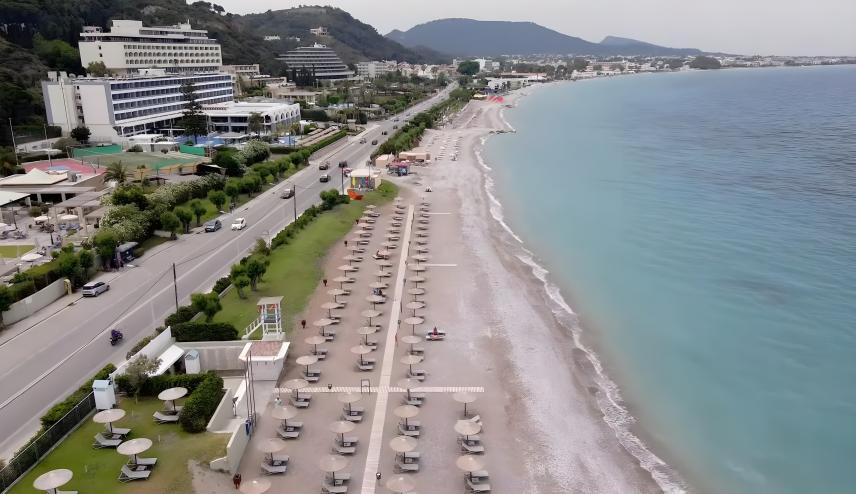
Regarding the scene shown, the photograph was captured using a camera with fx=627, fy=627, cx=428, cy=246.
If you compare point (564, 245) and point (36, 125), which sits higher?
point (36, 125)

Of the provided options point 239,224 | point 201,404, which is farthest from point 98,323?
point 239,224

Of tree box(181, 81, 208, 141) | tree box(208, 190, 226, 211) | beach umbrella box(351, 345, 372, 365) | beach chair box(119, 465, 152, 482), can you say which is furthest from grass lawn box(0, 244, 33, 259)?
tree box(181, 81, 208, 141)

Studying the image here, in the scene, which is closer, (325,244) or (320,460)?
(320,460)

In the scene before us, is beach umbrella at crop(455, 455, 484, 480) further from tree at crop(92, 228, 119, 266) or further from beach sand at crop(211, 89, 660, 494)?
tree at crop(92, 228, 119, 266)

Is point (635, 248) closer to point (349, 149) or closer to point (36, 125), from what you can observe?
point (349, 149)

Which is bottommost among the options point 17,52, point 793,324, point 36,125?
point 793,324

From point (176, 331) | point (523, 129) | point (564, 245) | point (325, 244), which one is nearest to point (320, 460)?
point (176, 331)

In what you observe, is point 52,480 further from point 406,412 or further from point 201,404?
point 406,412
